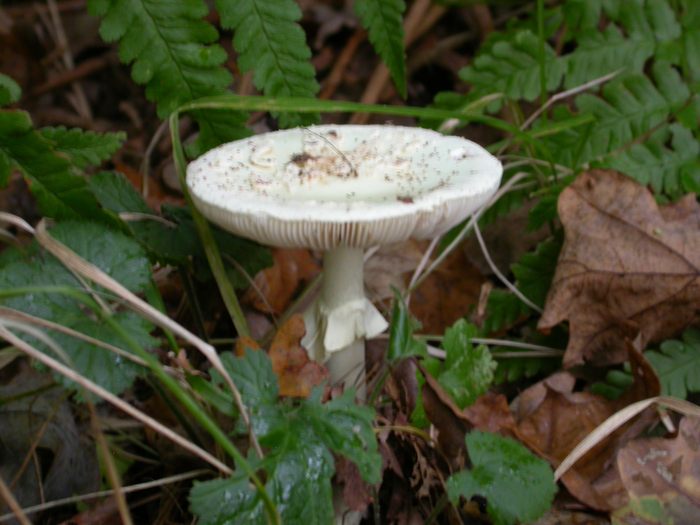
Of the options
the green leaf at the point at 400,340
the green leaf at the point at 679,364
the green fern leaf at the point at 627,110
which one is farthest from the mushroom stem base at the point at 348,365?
the green fern leaf at the point at 627,110

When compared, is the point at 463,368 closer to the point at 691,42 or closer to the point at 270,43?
the point at 270,43

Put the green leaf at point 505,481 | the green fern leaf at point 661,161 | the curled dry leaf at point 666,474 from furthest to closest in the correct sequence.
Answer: the green fern leaf at point 661,161 → the curled dry leaf at point 666,474 → the green leaf at point 505,481

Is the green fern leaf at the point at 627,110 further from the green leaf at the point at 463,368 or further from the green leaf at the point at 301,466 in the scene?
the green leaf at the point at 301,466

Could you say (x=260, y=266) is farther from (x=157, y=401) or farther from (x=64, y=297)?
(x=64, y=297)

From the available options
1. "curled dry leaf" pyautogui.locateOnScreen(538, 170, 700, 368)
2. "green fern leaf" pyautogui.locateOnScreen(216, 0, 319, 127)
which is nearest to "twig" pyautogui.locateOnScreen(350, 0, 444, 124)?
"green fern leaf" pyautogui.locateOnScreen(216, 0, 319, 127)

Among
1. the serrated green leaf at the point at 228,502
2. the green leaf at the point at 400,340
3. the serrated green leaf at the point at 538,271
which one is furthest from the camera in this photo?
the serrated green leaf at the point at 538,271

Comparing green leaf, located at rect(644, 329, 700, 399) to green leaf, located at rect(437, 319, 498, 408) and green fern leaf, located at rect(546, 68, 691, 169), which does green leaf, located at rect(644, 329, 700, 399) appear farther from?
green fern leaf, located at rect(546, 68, 691, 169)
